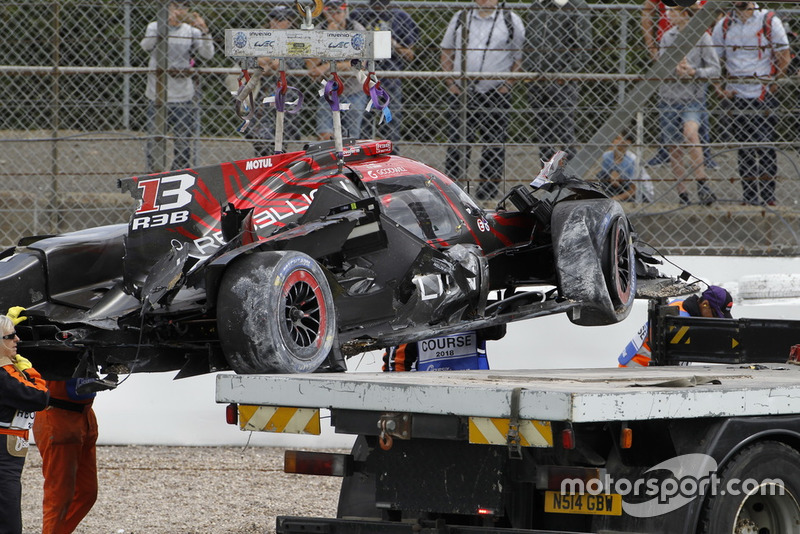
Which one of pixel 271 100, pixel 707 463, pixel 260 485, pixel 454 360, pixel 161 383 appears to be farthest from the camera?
pixel 161 383

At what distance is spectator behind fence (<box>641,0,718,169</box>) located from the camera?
9.91 metres

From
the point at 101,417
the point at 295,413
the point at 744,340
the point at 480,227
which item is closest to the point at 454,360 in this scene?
the point at 480,227

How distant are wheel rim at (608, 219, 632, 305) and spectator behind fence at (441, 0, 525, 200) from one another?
2.57m

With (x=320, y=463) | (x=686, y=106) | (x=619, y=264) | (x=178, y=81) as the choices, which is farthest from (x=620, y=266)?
(x=178, y=81)

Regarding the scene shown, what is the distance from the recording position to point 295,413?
194 inches

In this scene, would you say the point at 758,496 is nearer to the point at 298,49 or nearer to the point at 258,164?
the point at 258,164

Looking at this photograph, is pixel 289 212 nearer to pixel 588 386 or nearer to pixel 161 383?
pixel 588 386

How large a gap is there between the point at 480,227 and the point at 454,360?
2.89 ft

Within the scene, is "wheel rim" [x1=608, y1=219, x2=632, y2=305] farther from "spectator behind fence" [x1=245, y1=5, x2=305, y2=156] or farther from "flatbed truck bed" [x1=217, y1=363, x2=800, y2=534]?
"spectator behind fence" [x1=245, y1=5, x2=305, y2=156]

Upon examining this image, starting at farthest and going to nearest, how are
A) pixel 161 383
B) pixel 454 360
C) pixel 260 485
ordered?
pixel 161 383
pixel 260 485
pixel 454 360

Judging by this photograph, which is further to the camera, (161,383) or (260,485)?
(161,383)

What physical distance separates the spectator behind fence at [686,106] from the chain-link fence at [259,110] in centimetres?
7

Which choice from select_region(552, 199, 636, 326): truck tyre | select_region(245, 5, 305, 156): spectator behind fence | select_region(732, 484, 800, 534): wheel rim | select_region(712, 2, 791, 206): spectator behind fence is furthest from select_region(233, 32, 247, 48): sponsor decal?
select_region(712, 2, 791, 206): spectator behind fence

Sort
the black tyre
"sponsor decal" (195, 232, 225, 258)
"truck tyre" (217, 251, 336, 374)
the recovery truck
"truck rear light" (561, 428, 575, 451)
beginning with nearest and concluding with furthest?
"truck rear light" (561, 428, 575, 451), the recovery truck, "truck tyre" (217, 251, 336, 374), "sponsor decal" (195, 232, 225, 258), the black tyre
